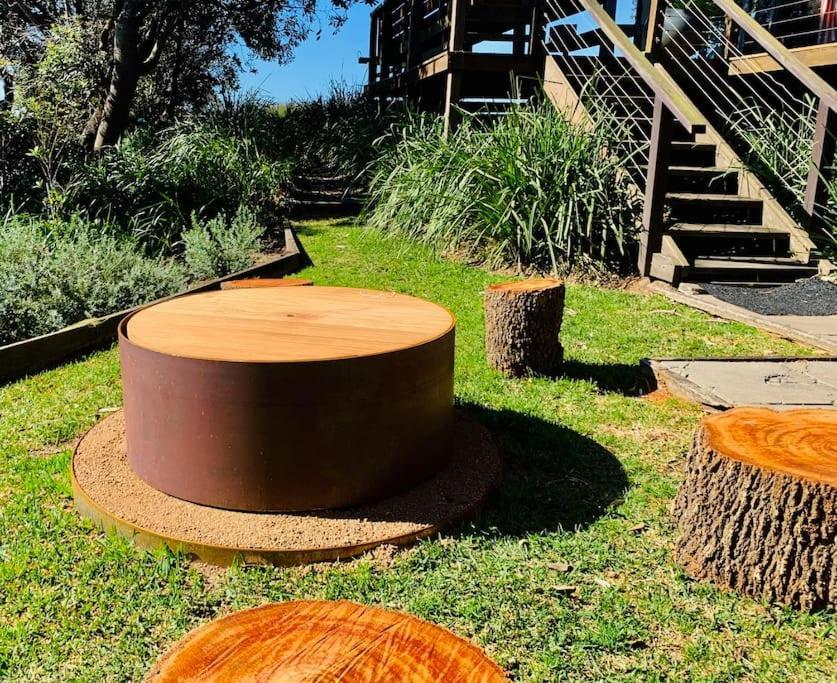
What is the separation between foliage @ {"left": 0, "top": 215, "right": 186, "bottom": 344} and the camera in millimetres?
5738

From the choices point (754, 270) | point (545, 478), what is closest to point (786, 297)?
point (754, 270)

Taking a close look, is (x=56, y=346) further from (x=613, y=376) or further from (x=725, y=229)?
(x=725, y=229)

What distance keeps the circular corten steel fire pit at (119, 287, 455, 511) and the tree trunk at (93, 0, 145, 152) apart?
10.1 m

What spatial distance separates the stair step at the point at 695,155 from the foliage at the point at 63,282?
5.92 meters

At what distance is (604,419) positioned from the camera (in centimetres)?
442

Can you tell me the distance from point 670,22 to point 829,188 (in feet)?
12.7

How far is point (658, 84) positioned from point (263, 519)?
6.01 m

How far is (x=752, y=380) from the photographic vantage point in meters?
4.81

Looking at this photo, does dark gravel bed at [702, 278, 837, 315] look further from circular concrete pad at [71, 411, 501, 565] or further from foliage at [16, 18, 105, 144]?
foliage at [16, 18, 105, 144]

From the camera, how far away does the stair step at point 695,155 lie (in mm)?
9219

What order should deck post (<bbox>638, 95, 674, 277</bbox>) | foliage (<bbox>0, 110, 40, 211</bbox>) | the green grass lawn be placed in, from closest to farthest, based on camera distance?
1. the green grass lawn
2. deck post (<bbox>638, 95, 674, 277</bbox>)
3. foliage (<bbox>0, 110, 40, 211</bbox>)

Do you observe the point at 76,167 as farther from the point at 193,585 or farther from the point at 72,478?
the point at 193,585

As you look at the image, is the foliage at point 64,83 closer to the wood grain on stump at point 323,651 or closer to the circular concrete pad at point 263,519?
the circular concrete pad at point 263,519

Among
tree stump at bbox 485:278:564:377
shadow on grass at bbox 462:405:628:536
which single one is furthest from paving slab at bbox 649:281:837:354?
shadow on grass at bbox 462:405:628:536
